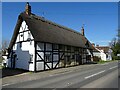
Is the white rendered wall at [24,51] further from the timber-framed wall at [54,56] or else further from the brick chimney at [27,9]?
the brick chimney at [27,9]

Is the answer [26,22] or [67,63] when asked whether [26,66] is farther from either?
[67,63]

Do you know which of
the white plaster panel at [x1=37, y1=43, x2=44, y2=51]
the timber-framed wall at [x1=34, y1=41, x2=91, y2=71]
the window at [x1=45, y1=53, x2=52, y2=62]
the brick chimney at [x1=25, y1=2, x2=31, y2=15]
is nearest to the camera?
the timber-framed wall at [x1=34, y1=41, x2=91, y2=71]

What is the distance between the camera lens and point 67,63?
35969 mm

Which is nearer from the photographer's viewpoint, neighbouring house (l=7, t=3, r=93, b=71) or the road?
the road

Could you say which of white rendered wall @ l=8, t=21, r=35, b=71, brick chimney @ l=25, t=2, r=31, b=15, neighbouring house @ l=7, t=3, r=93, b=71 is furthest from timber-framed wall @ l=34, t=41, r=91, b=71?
brick chimney @ l=25, t=2, r=31, b=15

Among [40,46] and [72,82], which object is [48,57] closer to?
[40,46]

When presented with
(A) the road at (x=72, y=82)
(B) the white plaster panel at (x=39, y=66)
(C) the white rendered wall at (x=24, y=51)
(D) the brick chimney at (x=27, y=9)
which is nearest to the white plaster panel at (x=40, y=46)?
(C) the white rendered wall at (x=24, y=51)

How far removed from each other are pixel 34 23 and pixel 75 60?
1387 cm

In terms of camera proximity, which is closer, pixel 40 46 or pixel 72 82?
pixel 72 82

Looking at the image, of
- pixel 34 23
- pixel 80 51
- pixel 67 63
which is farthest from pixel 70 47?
pixel 34 23

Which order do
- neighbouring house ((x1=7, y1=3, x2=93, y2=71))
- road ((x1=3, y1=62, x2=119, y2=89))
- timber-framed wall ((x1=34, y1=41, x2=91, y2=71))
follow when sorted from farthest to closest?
timber-framed wall ((x1=34, y1=41, x2=91, y2=71)) → neighbouring house ((x1=7, y1=3, x2=93, y2=71)) → road ((x1=3, y1=62, x2=119, y2=89))

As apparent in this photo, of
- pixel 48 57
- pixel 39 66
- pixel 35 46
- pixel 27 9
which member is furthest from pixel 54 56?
pixel 27 9

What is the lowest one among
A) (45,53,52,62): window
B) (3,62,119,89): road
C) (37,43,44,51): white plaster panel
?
(3,62,119,89): road

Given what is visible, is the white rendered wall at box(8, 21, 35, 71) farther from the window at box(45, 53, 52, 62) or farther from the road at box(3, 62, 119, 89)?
the road at box(3, 62, 119, 89)
